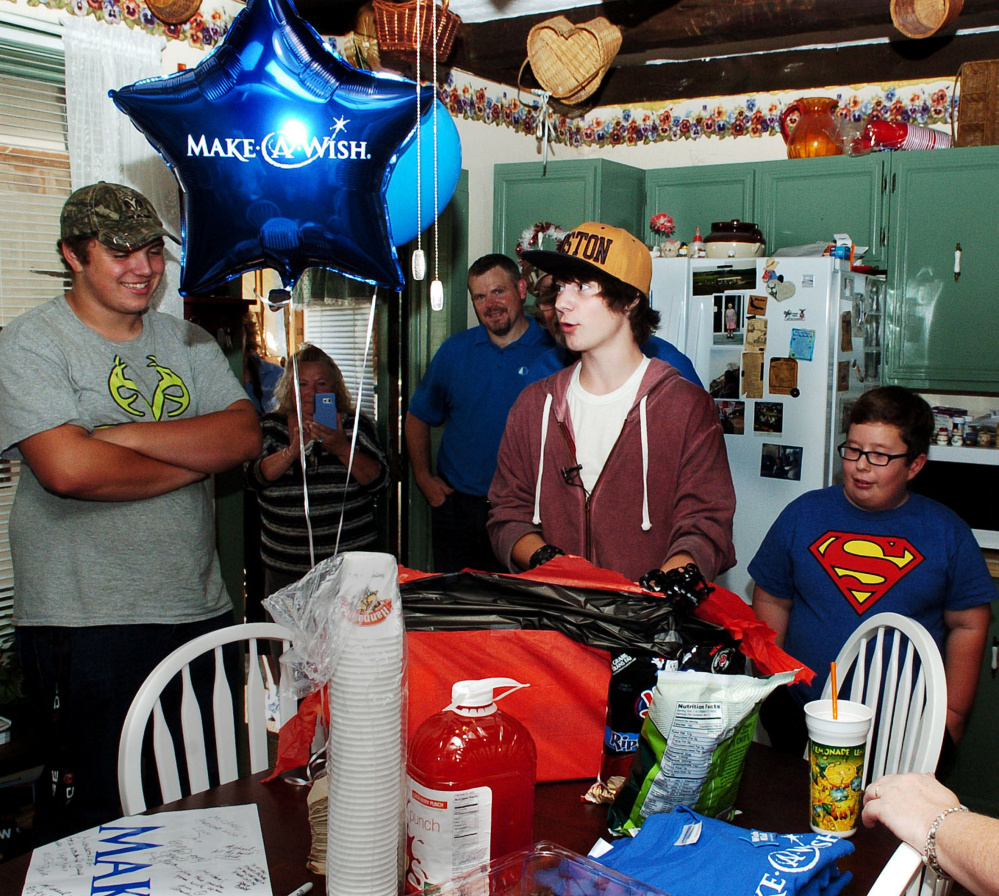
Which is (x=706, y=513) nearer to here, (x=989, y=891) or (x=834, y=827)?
(x=834, y=827)

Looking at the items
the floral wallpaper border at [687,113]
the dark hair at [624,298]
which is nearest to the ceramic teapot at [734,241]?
the floral wallpaper border at [687,113]

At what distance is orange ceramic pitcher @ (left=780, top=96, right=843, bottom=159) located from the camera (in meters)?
3.69

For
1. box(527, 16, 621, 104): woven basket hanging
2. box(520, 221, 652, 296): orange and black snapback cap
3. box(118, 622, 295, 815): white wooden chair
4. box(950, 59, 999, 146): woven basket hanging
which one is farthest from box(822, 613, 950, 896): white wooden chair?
box(527, 16, 621, 104): woven basket hanging

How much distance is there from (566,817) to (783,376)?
2434 millimetres

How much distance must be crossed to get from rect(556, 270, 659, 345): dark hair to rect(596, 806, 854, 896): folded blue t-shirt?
1141mm

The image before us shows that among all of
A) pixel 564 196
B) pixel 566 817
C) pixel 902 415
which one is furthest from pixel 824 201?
pixel 566 817

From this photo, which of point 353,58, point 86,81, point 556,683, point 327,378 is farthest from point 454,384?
point 556,683

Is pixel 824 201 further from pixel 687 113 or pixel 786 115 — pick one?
pixel 687 113

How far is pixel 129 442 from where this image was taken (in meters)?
1.99

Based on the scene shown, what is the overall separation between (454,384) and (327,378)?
0.62 meters

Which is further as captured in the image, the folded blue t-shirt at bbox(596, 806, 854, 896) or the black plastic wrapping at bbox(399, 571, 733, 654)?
the black plastic wrapping at bbox(399, 571, 733, 654)

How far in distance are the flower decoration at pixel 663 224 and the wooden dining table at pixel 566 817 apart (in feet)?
8.93

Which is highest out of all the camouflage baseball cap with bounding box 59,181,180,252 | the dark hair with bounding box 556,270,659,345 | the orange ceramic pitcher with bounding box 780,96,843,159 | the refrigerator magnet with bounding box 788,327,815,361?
the orange ceramic pitcher with bounding box 780,96,843,159

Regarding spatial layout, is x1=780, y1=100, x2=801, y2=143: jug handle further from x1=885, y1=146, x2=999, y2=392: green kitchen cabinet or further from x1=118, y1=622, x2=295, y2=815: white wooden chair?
x1=118, y1=622, x2=295, y2=815: white wooden chair
